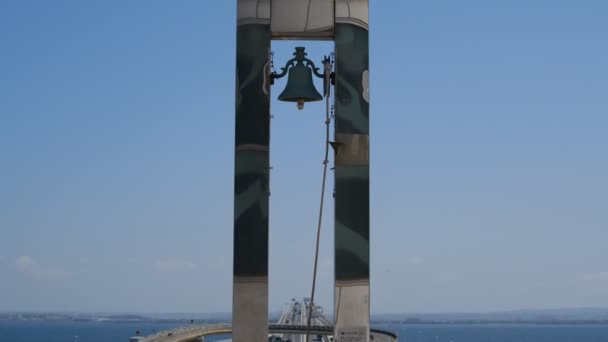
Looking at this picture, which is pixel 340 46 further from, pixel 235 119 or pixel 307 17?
pixel 235 119

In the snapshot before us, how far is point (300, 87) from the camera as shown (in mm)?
16531

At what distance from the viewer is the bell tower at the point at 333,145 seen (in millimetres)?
15484

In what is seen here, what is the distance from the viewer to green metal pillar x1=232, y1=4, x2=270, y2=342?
15461 mm

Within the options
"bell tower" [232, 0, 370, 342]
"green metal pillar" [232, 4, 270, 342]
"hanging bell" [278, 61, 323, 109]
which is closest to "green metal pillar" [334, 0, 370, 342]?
"bell tower" [232, 0, 370, 342]

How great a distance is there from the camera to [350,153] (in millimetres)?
15836

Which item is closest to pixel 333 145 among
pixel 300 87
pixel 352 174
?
pixel 352 174

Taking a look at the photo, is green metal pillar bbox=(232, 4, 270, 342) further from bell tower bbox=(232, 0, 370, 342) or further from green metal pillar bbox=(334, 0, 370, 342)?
green metal pillar bbox=(334, 0, 370, 342)

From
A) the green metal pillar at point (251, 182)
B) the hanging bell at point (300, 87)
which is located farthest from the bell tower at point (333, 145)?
the hanging bell at point (300, 87)

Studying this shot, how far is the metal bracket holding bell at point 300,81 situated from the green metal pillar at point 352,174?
61cm

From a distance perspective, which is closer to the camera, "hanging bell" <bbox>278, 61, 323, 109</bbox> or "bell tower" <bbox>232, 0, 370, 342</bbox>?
"bell tower" <bbox>232, 0, 370, 342</bbox>

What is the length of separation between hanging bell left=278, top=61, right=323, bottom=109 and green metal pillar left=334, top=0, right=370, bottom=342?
2.45 feet

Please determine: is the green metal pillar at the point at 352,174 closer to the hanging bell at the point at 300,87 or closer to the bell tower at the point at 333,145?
the bell tower at the point at 333,145

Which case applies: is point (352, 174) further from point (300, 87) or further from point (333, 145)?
point (300, 87)

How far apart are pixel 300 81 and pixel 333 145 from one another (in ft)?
4.76
